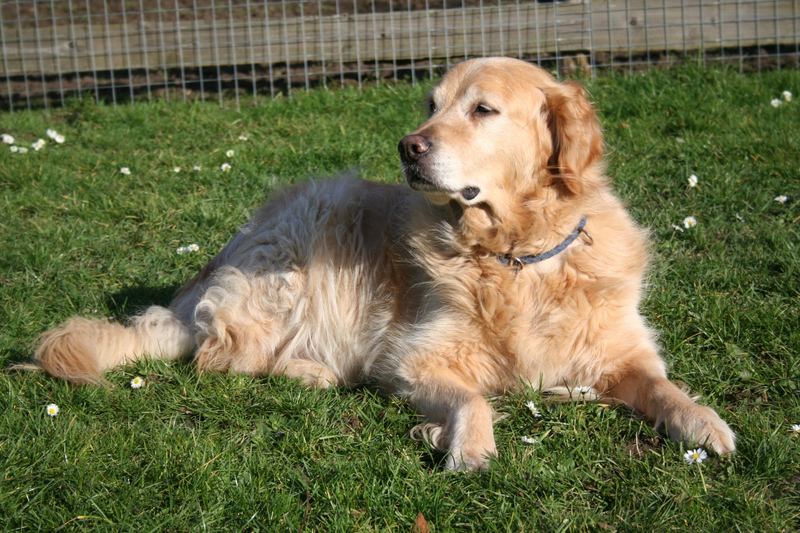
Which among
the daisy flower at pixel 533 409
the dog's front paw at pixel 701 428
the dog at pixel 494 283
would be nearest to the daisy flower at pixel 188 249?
the dog at pixel 494 283

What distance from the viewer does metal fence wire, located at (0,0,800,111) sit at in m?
7.03

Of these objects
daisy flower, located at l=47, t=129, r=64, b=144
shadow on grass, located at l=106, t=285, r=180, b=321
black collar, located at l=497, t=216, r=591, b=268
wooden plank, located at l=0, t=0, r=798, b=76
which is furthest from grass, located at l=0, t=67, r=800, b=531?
wooden plank, located at l=0, t=0, r=798, b=76

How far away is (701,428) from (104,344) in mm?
2430

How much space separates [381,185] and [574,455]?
183 cm

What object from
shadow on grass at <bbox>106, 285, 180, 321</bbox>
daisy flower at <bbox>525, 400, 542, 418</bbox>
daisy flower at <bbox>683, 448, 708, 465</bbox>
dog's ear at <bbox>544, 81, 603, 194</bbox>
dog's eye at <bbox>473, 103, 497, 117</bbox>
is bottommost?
daisy flower at <bbox>525, 400, 542, 418</bbox>

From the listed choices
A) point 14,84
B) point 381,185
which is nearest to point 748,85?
point 381,185

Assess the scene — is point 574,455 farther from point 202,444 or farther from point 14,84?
point 14,84

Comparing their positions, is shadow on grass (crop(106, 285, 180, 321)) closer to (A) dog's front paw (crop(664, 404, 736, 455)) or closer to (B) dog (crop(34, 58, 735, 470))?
(B) dog (crop(34, 58, 735, 470))

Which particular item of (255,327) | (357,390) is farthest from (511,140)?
(255,327)

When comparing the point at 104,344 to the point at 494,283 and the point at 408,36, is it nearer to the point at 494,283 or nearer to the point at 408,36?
the point at 494,283

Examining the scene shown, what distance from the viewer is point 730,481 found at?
2.62 metres

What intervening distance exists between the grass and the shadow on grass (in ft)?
0.05

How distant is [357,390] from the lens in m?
3.65

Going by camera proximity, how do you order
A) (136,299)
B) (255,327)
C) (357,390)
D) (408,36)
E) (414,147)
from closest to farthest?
1. (414,147)
2. (357,390)
3. (255,327)
4. (136,299)
5. (408,36)
